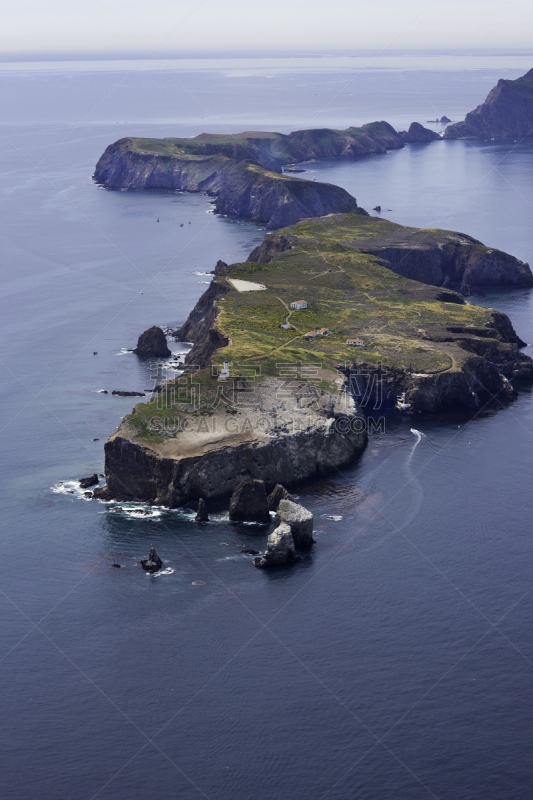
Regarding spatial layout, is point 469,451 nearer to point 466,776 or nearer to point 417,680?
point 417,680

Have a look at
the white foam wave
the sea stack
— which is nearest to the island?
the white foam wave

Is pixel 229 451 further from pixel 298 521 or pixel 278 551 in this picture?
pixel 278 551

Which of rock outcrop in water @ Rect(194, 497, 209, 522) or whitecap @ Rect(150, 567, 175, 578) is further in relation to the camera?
rock outcrop in water @ Rect(194, 497, 209, 522)

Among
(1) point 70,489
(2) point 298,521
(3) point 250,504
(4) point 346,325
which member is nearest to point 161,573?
(3) point 250,504

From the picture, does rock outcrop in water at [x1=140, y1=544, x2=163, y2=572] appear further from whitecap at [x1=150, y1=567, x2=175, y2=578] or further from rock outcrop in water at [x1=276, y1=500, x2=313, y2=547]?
rock outcrop in water at [x1=276, y1=500, x2=313, y2=547]

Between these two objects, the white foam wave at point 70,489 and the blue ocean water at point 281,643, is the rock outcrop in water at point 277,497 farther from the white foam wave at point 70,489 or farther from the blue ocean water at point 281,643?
the white foam wave at point 70,489

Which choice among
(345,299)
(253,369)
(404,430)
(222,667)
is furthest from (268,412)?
(345,299)
